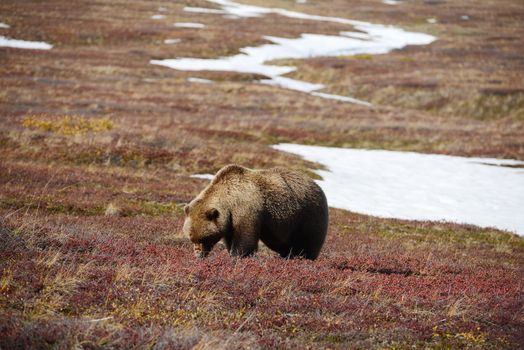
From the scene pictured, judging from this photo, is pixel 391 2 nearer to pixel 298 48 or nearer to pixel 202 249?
pixel 298 48

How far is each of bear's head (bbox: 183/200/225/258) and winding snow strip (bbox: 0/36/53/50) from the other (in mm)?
67808

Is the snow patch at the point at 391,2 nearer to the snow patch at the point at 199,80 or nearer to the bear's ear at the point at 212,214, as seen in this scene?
the snow patch at the point at 199,80

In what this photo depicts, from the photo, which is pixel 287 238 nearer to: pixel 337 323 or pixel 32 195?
pixel 337 323

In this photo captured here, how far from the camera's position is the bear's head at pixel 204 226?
9.92 meters

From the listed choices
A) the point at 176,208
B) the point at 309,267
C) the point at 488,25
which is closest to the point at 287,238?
the point at 309,267

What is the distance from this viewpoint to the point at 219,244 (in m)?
13.7

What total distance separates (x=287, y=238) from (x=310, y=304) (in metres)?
3.06

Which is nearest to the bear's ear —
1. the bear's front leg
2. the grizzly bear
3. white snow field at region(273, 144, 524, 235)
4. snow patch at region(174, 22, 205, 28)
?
the grizzly bear

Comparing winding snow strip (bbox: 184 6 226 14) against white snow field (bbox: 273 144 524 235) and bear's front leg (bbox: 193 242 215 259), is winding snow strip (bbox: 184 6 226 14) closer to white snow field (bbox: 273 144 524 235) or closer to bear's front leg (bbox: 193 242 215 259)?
white snow field (bbox: 273 144 524 235)

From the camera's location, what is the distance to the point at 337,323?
7371 mm

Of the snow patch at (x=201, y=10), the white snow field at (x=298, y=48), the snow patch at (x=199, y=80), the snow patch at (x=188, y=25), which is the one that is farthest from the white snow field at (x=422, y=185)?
the snow patch at (x=201, y=10)

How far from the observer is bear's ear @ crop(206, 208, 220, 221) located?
984cm

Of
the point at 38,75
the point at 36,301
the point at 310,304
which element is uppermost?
the point at 36,301

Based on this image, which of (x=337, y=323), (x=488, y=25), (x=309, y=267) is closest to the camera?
(x=337, y=323)
